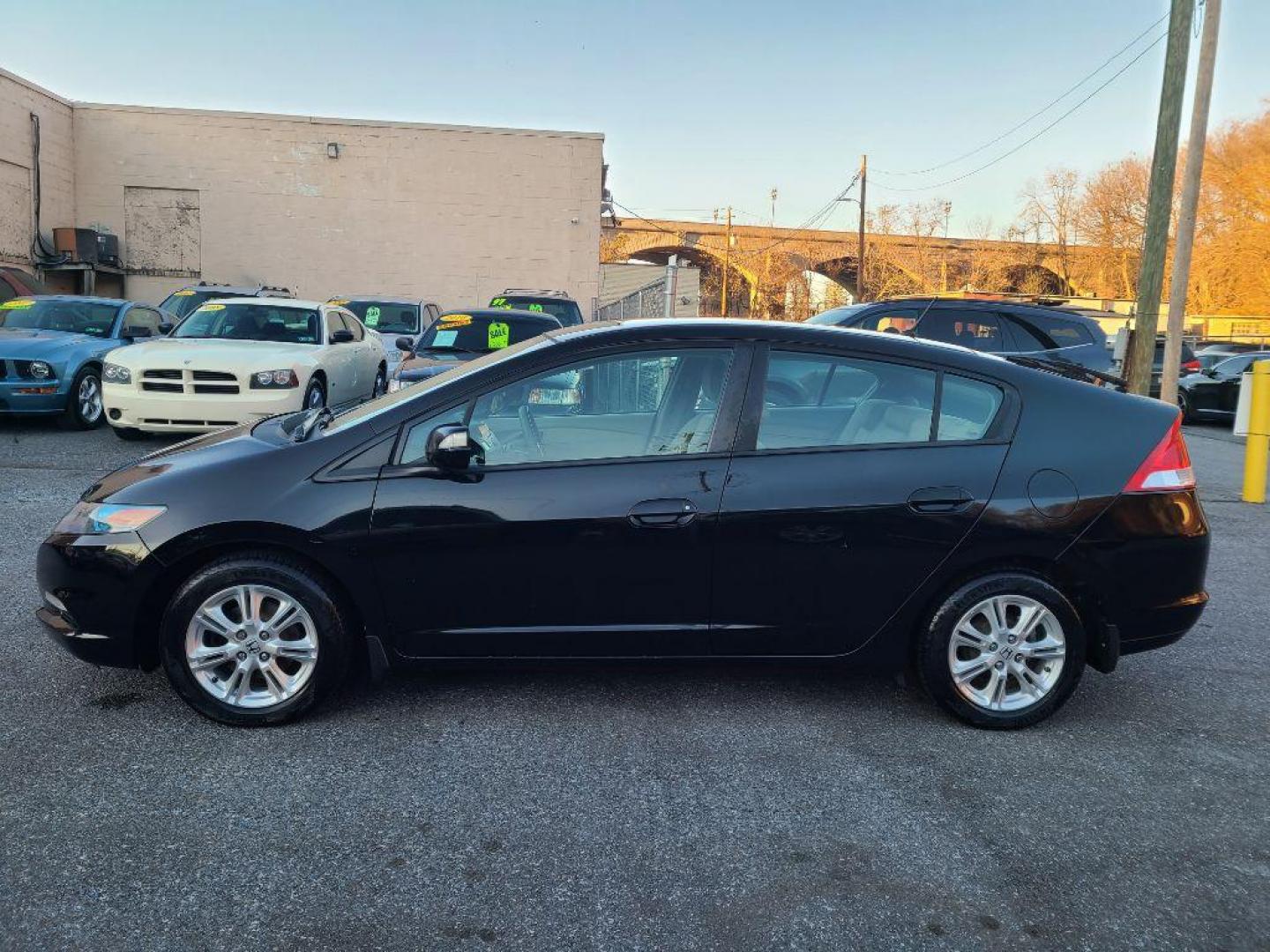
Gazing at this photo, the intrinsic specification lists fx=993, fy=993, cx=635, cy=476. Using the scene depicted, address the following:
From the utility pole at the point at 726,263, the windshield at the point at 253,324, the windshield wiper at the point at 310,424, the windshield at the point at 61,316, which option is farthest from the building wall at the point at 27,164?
the utility pole at the point at 726,263

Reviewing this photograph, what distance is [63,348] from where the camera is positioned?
34.2 ft

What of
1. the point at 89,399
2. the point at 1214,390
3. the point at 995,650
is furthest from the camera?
the point at 1214,390

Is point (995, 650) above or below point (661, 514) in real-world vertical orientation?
below

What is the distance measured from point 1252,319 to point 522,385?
4076cm

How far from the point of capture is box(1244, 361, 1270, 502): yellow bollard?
8641mm

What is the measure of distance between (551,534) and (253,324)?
8.31 m

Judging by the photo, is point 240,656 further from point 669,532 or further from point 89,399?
point 89,399

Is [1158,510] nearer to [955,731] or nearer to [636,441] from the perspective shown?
[955,731]

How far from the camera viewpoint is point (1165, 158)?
1043 centimetres

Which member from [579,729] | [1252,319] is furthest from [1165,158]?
[1252,319]

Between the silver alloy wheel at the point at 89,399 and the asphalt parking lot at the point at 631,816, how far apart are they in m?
7.19

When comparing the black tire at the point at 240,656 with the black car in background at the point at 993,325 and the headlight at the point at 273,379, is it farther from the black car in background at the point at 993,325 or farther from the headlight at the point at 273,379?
the black car in background at the point at 993,325

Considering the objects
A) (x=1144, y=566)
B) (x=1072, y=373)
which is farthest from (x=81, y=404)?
(x=1144, y=566)

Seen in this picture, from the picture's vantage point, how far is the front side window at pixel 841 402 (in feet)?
12.4
